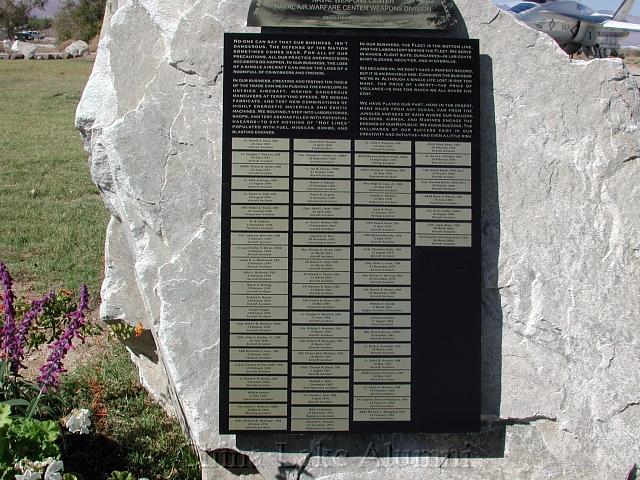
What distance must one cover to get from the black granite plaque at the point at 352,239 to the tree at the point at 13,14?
56.3 metres

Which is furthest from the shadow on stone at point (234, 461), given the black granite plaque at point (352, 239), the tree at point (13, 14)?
the tree at point (13, 14)

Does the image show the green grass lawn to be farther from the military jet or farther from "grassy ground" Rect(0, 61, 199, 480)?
the military jet

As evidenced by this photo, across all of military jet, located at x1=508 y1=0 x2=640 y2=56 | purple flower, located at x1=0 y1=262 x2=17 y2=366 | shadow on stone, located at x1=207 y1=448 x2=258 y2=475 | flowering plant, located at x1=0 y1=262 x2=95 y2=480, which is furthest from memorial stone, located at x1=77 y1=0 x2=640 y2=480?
military jet, located at x1=508 y1=0 x2=640 y2=56

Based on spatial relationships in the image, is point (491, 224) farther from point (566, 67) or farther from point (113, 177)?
point (113, 177)

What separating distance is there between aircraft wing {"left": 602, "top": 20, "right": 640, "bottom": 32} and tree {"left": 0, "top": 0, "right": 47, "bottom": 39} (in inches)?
1614

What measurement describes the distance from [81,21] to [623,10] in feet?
92.0

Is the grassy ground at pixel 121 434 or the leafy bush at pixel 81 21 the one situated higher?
the leafy bush at pixel 81 21

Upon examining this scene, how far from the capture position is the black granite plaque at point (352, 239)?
10.8ft

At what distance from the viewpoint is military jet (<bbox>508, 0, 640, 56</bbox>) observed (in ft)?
88.9

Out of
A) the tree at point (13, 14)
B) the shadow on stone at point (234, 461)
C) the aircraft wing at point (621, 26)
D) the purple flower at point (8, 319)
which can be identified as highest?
the tree at point (13, 14)

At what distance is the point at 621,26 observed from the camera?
101 ft

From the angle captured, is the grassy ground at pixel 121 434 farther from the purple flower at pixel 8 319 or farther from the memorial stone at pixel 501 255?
the purple flower at pixel 8 319

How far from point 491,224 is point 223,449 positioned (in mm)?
1564

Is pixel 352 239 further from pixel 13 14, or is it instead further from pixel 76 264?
pixel 13 14
